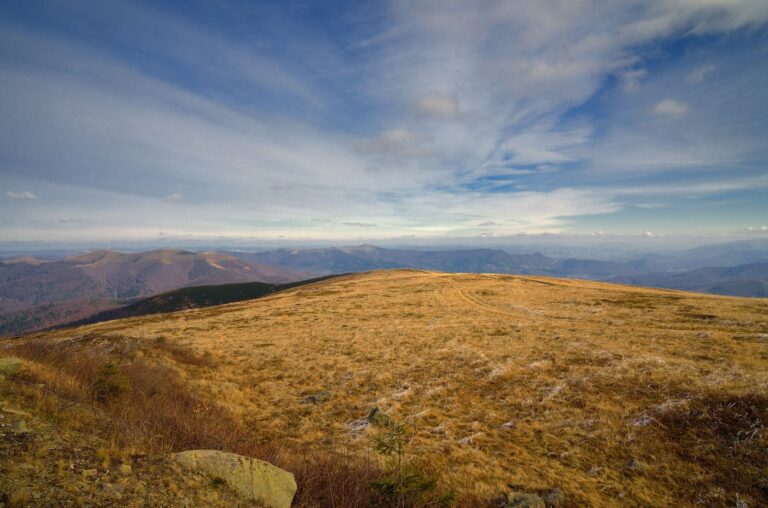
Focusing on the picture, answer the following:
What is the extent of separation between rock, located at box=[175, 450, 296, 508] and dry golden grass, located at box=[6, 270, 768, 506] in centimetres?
551

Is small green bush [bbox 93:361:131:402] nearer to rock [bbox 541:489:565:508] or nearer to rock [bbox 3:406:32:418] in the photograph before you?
rock [bbox 3:406:32:418]

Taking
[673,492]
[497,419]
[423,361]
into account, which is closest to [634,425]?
[673,492]

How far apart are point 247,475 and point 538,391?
14635 mm

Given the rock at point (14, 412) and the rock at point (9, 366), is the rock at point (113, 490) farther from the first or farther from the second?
the rock at point (9, 366)

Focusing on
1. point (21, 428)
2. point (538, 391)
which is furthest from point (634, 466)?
point (21, 428)

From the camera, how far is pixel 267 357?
2541 centimetres

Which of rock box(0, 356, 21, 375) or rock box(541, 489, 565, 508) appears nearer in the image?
rock box(541, 489, 565, 508)

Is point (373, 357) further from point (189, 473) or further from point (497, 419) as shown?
point (189, 473)

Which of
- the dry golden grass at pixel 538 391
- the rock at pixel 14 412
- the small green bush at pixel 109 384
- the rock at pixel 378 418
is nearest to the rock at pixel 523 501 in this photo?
the dry golden grass at pixel 538 391

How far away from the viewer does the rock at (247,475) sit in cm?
704

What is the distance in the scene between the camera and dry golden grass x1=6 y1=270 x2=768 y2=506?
34.0 feet

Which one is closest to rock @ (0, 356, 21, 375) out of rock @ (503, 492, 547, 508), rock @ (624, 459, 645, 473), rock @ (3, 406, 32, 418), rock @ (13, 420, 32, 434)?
rock @ (3, 406, 32, 418)

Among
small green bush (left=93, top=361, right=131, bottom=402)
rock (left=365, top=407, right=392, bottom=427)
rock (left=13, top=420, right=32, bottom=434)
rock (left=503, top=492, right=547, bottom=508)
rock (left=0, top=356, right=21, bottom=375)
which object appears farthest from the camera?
rock (left=365, top=407, right=392, bottom=427)

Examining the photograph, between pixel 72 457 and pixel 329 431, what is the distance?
391 inches
